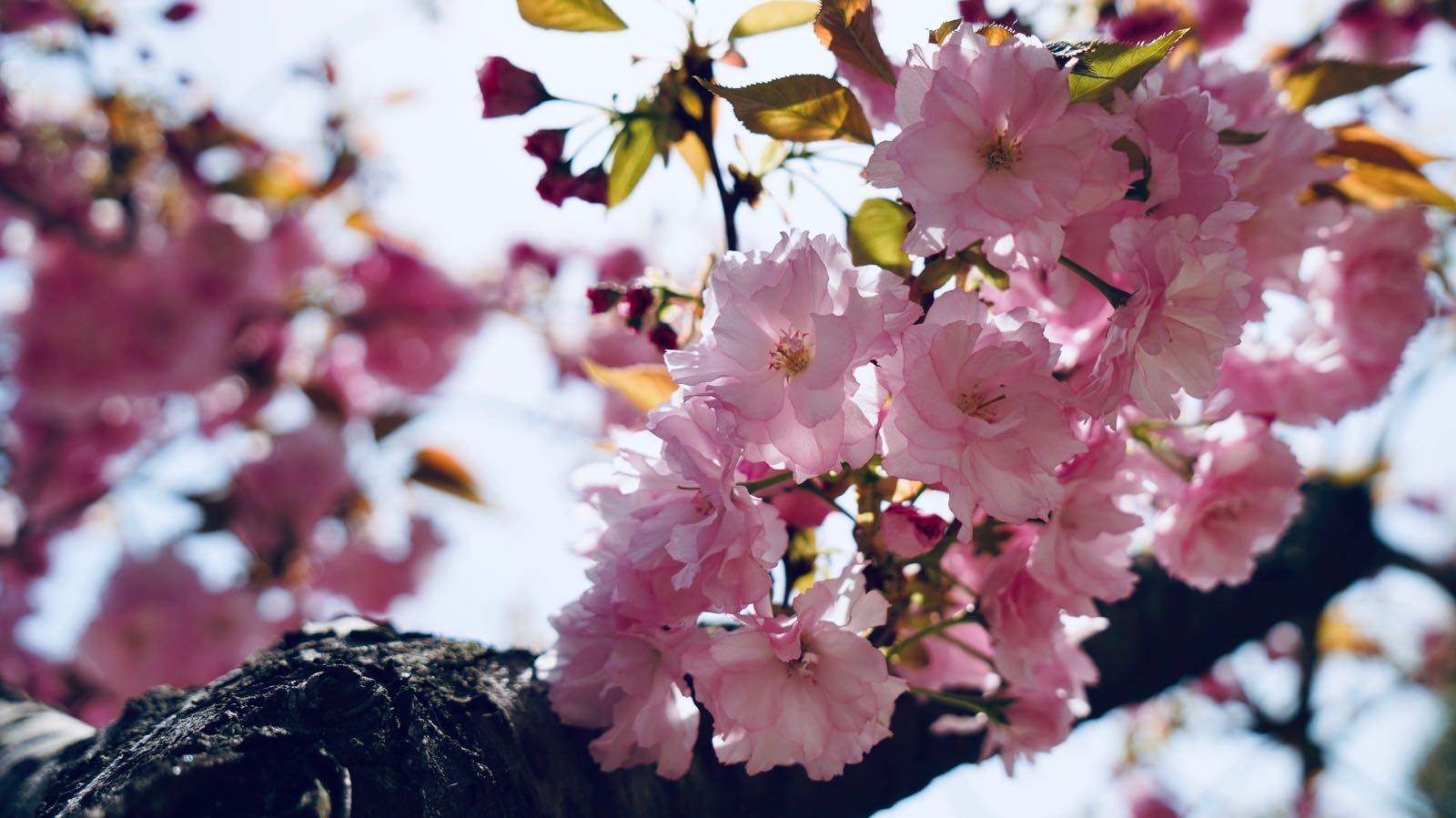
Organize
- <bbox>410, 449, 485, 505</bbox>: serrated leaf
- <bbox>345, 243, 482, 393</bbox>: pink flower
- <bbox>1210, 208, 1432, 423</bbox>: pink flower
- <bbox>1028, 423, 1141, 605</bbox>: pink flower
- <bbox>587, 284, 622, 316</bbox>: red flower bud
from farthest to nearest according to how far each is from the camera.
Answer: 1. <bbox>345, 243, 482, 393</bbox>: pink flower
2. <bbox>410, 449, 485, 505</bbox>: serrated leaf
3. <bbox>1210, 208, 1432, 423</bbox>: pink flower
4. <bbox>587, 284, 622, 316</bbox>: red flower bud
5. <bbox>1028, 423, 1141, 605</bbox>: pink flower

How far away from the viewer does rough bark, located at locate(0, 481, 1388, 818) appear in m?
0.53

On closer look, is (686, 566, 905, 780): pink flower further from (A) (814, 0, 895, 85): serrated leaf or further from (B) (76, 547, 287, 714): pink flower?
(B) (76, 547, 287, 714): pink flower

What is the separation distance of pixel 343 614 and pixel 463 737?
9.6 inches

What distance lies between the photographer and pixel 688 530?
55 cm

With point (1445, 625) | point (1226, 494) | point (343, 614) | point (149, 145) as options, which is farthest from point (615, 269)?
point (1445, 625)

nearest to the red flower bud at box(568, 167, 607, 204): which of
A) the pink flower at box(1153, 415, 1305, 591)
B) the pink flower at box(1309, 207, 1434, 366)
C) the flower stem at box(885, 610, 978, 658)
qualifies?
the flower stem at box(885, 610, 978, 658)

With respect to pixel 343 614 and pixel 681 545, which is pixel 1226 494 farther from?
pixel 343 614

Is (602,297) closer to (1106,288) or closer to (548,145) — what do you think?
(548,145)

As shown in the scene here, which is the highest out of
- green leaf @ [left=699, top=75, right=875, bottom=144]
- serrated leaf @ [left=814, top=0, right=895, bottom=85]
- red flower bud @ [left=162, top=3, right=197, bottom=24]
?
serrated leaf @ [left=814, top=0, right=895, bottom=85]

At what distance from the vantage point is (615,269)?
8.55 feet

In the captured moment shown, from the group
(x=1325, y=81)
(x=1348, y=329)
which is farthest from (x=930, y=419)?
(x=1325, y=81)

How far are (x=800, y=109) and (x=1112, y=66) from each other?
203mm

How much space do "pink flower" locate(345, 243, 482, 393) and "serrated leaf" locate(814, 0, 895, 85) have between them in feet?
6.57

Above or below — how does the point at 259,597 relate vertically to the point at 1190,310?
below
